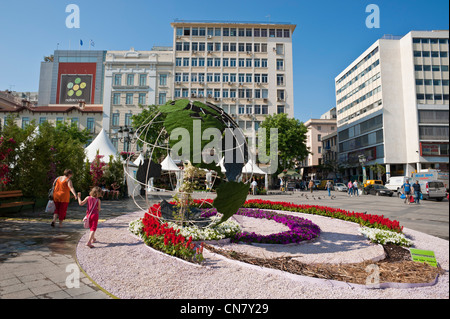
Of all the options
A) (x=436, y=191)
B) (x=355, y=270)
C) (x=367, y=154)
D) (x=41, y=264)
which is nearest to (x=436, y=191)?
(x=436, y=191)

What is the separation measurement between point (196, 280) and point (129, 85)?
4395 cm

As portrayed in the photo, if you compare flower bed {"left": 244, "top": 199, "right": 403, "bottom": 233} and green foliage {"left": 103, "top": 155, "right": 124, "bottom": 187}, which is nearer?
flower bed {"left": 244, "top": 199, "right": 403, "bottom": 233}

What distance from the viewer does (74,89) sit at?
61938 mm

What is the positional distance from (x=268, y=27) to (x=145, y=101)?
2612cm

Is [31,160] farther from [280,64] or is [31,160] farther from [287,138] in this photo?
[280,64]

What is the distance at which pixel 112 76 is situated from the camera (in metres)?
42.7

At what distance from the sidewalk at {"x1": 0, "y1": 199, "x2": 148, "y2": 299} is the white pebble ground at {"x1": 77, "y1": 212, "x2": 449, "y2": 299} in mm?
253

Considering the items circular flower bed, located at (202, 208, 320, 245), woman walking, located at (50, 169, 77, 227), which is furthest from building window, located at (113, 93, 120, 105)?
circular flower bed, located at (202, 208, 320, 245)

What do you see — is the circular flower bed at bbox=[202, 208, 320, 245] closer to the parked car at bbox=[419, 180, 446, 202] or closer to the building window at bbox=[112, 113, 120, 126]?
the parked car at bbox=[419, 180, 446, 202]

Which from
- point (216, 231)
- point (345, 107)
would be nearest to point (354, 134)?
point (345, 107)

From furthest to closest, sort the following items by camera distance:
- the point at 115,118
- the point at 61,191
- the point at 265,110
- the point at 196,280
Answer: the point at 265,110, the point at 115,118, the point at 61,191, the point at 196,280

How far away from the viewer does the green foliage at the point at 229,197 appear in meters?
5.65

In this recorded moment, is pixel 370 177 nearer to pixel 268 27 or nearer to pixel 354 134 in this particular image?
pixel 354 134

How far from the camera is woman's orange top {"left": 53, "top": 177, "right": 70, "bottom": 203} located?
329 inches
